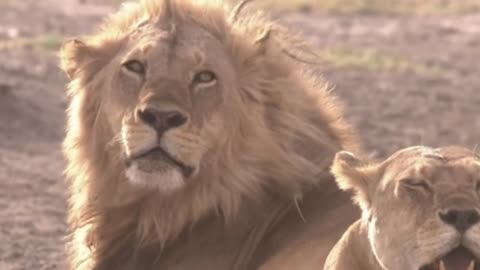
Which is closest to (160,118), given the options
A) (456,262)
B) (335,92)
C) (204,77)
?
(204,77)

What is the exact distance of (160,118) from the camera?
5.95 meters

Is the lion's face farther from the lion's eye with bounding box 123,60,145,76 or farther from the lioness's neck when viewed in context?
the lioness's neck

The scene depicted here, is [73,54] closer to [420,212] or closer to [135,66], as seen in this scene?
[135,66]

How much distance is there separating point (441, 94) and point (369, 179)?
737cm

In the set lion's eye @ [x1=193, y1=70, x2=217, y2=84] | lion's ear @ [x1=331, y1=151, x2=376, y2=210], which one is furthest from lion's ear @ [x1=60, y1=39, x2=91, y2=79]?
lion's ear @ [x1=331, y1=151, x2=376, y2=210]

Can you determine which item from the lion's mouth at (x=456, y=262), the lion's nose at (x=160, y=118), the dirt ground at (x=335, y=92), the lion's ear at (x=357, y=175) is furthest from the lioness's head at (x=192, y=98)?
the lion's mouth at (x=456, y=262)

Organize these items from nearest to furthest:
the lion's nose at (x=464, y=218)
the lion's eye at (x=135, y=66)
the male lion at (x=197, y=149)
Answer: the lion's nose at (x=464, y=218) → the male lion at (x=197, y=149) → the lion's eye at (x=135, y=66)

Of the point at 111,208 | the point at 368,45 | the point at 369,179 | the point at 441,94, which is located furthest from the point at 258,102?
the point at 368,45

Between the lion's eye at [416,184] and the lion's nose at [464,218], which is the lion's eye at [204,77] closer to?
the lion's eye at [416,184]

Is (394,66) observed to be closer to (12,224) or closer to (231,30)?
(12,224)

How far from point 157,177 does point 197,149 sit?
0.16m

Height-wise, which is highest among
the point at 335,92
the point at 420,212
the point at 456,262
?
the point at 420,212

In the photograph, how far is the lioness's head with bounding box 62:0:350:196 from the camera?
6.05m

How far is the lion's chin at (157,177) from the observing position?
6047mm
